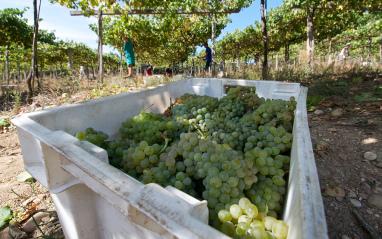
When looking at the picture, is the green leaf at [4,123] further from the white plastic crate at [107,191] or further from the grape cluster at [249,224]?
the grape cluster at [249,224]

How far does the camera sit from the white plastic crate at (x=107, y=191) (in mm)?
451

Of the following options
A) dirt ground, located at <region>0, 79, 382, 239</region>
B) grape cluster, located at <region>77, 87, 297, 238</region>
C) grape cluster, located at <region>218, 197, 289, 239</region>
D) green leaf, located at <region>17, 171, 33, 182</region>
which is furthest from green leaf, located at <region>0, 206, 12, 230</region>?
grape cluster, located at <region>218, 197, 289, 239</region>

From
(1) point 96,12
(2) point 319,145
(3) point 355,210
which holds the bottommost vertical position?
(3) point 355,210

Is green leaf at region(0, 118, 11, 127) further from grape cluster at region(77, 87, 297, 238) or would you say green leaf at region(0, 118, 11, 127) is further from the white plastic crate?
grape cluster at region(77, 87, 297, 238)

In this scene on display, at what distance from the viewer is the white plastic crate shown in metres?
0.45

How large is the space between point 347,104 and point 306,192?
13.6 feet

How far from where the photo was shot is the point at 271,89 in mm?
2193

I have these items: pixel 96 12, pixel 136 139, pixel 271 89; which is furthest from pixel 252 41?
pixel 136 139

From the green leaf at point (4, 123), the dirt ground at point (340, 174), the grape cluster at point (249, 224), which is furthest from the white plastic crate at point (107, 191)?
the green leaf at point (4, 123)

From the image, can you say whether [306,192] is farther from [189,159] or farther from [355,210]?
[355,210]

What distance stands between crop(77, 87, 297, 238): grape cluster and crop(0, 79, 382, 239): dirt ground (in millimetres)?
712

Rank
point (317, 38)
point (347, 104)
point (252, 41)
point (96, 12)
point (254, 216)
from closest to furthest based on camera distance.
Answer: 1. point (254, 216)
2. point (347, 104)
3. point (96, 12)
4. point (317, 38)
5. point (252, 41)

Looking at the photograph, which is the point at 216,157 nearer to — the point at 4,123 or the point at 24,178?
the point at 24,178

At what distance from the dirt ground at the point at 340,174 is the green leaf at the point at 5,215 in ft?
0.31
